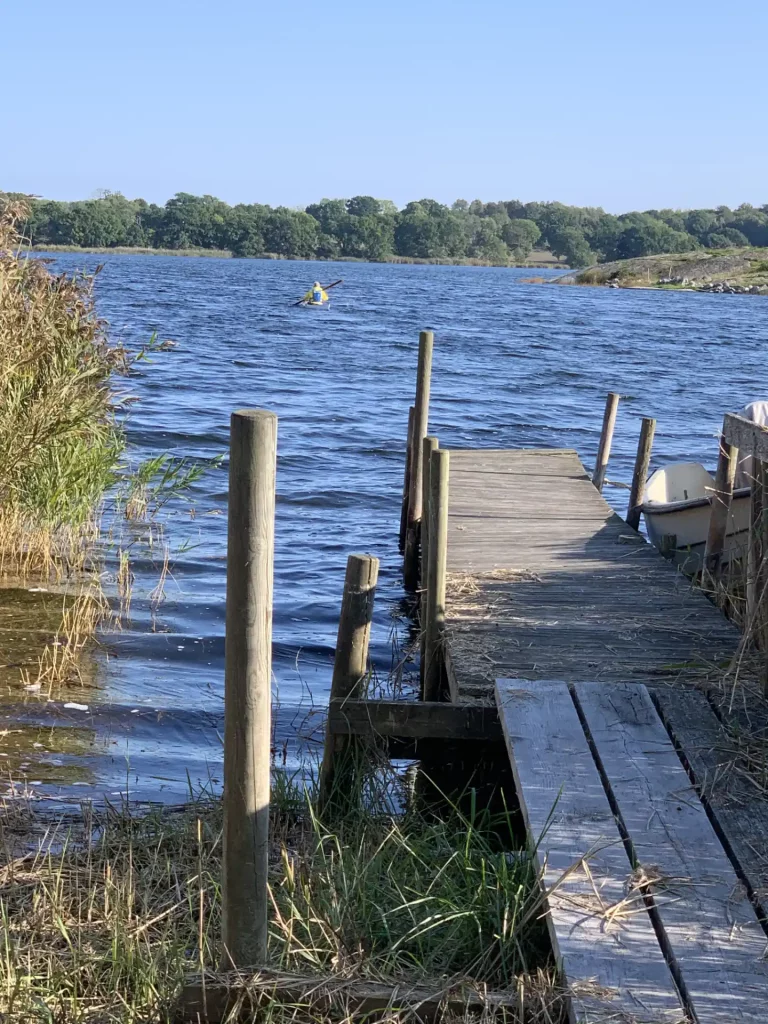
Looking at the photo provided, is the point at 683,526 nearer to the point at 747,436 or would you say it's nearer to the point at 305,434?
the point at 747,436

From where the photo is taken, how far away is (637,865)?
394 centimetres

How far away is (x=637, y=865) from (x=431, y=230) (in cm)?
17009

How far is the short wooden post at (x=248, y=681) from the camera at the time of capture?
3053 millimetres

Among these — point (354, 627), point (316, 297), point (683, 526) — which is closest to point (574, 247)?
point (316, 297)

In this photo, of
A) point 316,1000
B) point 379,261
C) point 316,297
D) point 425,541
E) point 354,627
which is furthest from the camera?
point 379,261

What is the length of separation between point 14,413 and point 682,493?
666cm

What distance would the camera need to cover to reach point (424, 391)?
12.1 m

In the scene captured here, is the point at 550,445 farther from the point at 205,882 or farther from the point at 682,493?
the point at 205,882

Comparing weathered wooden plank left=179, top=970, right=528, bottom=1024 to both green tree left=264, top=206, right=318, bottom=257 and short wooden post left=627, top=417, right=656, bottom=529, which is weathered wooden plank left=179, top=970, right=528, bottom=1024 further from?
green tree left=264, top=206, right=318, bottom=257

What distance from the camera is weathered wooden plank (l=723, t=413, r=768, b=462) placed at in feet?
17.4

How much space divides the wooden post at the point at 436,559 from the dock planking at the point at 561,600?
11cm

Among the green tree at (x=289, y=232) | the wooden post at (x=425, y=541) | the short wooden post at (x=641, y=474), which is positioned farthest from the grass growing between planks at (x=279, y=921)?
the green tree at (x=289, y=232)

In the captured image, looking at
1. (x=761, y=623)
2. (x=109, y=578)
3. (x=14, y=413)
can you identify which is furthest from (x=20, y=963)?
(x=109, y=578)

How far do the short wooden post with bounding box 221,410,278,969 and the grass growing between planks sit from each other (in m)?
0.25
